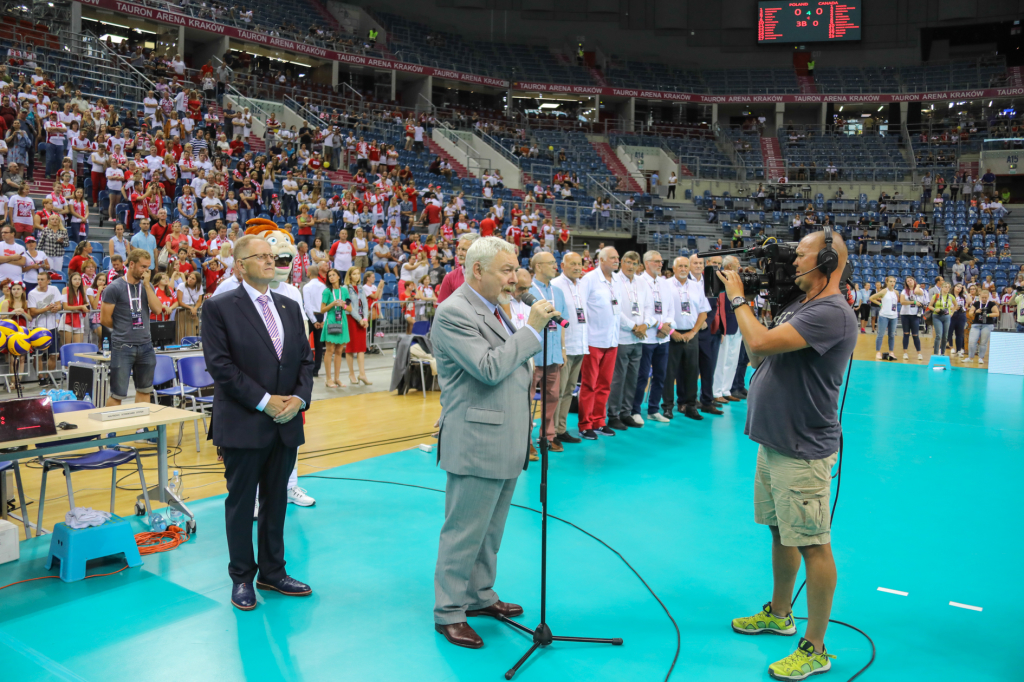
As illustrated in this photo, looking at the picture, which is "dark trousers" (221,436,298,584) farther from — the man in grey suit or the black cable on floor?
the black cable on floor

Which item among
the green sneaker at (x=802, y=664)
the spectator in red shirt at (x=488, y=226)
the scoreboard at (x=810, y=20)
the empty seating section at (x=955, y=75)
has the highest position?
the scoreboard at (x=810, y=20)

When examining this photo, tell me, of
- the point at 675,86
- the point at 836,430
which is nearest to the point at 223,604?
the point at 836,430

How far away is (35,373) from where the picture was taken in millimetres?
8648

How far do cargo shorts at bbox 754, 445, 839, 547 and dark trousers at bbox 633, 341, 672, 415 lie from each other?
479cm

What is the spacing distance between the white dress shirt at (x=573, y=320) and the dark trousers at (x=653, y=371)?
55.0 inches

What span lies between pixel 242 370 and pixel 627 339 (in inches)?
183

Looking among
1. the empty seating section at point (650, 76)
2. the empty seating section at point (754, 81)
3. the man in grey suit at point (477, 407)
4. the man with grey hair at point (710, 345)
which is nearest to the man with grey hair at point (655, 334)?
the man with grey hair at point (710, 345)

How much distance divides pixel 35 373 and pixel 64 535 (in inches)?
234

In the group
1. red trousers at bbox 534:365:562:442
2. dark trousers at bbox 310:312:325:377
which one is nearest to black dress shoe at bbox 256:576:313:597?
red trousers at bbox 534:365:562:442

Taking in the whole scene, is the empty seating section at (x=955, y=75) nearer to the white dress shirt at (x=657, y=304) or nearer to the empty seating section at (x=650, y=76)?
the empty seating section at (x=650, y=76)

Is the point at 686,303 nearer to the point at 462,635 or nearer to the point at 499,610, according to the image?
the point at 499,610

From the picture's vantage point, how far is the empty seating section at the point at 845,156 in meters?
29.3

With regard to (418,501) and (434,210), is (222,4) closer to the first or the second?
(434,210)

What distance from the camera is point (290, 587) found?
3.63 metres
